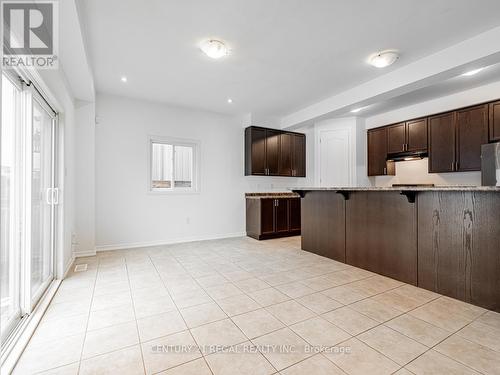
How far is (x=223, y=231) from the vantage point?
557 centimetres

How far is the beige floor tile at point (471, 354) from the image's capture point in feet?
5.04

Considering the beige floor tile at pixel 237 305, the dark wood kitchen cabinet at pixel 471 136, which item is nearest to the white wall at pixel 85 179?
→ the beige floor tile at pixel 237 305

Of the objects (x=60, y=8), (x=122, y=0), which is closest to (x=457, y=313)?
(x=122, y=0)

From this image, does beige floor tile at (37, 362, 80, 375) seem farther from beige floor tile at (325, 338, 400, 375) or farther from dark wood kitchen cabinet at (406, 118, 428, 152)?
dark wood kitchen cabinet at (406, 118, 428, 152)

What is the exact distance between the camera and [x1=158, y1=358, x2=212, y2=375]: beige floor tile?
4.91 feet

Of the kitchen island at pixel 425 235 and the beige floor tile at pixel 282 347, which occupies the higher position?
the kitchen island at pixel 425 235

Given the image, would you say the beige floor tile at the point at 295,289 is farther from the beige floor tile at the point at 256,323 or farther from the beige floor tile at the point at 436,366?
the beige floor tile at the point at 436,366

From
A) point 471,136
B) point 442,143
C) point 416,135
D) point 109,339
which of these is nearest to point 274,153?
point 416,135

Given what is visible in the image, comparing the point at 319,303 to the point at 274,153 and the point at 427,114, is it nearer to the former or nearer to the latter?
the point at 274,153

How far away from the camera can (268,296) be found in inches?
100

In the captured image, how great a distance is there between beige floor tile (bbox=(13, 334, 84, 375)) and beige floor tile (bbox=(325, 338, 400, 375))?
1.68m

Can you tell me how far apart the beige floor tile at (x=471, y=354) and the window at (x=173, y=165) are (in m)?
4.44

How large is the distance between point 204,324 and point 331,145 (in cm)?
503

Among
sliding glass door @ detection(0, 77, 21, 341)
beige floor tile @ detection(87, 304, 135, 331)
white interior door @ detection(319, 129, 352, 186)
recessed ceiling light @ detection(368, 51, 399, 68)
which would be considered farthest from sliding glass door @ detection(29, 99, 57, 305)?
white interior door @ detection(319, 129, 352, 186)
